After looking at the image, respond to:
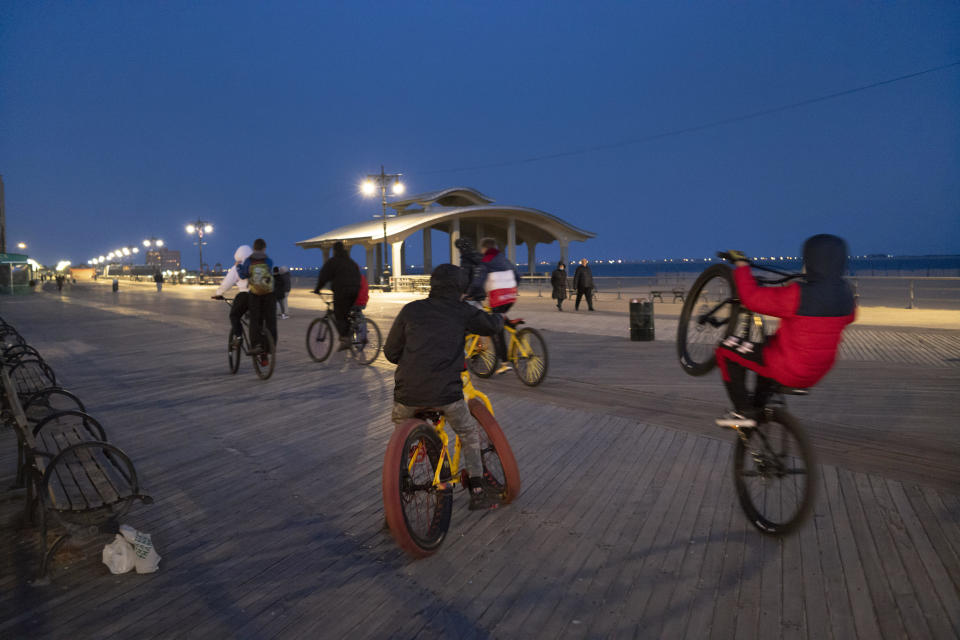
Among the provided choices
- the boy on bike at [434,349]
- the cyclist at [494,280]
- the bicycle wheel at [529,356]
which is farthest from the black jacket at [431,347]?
the bicycle wheel at [529,356]

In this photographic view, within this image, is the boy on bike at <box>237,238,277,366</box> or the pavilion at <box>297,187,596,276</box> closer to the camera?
the boy on bike at <box>237,238,277,366</box>

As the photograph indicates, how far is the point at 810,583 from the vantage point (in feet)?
10.9

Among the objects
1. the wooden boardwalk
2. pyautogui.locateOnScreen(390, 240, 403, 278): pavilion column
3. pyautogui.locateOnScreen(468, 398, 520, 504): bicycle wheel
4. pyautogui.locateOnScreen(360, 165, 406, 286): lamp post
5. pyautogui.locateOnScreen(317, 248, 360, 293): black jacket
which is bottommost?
the wooden boardwalk

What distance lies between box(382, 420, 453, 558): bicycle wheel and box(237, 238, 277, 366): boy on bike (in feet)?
19.6

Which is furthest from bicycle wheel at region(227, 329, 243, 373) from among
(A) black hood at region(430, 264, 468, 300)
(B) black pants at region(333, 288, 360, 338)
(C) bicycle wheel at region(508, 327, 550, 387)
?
(A) black hood at region(430, 264, 468, 300)

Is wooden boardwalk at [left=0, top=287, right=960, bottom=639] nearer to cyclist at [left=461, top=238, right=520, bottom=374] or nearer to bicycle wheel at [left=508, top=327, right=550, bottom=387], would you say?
bicycle wheel at [left=508, top=327, right=550, bottom=387]

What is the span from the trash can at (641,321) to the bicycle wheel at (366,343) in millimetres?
5295

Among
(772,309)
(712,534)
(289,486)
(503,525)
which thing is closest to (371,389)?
(289,486)

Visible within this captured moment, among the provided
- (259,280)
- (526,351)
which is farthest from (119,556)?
(259,280)

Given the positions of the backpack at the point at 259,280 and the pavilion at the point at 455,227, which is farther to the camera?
the pavilion at the point at 455,227

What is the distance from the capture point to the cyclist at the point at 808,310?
3354mm

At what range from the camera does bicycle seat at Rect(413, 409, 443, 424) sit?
3918mm

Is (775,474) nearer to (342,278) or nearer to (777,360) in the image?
(777,360)

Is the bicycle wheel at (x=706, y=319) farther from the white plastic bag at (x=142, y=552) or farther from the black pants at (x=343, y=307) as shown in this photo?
the black pants at (x=343, y=307)
